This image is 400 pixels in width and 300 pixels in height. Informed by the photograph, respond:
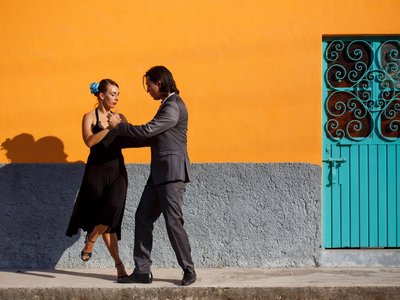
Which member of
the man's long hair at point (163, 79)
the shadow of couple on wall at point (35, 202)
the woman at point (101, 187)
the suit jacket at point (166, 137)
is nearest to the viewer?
the suit jacket at point (166, 137)

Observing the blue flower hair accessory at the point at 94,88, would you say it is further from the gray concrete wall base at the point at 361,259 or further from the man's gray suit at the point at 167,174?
the gray concrete wall base at the point at 361,259

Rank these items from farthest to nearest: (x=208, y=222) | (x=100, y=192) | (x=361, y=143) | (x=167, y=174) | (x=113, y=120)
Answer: (x=361, y=143) → (x=208, y=222) → (x=100, y=192) → (x=113, y=120) → (x=167, y=174)

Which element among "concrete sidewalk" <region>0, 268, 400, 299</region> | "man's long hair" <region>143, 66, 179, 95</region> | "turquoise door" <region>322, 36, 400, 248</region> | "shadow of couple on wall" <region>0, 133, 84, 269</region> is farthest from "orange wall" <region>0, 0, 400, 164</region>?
"concrete sidewalk" <region>0, 268, 400, 299</region>

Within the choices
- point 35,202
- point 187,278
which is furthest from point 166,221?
point 35,202

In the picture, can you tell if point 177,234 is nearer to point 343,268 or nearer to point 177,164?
point 177,164

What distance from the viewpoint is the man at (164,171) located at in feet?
21.5

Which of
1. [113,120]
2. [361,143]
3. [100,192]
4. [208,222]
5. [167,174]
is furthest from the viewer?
[361,143]

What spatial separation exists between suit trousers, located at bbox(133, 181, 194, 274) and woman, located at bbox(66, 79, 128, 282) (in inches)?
10.1

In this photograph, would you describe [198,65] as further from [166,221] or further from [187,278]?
[187,278]

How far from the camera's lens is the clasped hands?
22.0 feet

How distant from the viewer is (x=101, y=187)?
22.8ft

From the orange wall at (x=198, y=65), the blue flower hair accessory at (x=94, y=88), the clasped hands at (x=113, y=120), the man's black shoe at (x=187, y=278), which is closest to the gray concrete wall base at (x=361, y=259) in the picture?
the orange wall at (x=198, y=65)

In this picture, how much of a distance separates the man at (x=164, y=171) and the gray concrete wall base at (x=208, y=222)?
94 centimetres

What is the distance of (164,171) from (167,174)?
0.12 ft
